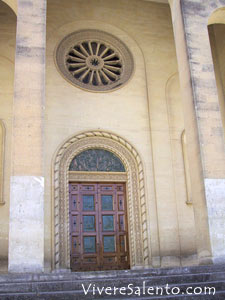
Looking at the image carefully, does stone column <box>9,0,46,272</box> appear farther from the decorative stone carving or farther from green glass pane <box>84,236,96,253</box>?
green glass pane <box>84,236,96,253</box>

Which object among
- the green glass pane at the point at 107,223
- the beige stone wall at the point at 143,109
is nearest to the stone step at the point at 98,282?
the beige stone wall at the point at 143,109

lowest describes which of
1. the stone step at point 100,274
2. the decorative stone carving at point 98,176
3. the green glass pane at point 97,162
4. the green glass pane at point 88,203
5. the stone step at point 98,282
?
the stone step at point 98,282

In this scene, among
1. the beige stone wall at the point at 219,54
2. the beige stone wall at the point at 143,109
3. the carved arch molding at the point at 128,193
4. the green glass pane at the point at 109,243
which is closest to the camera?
the carved arch molding at the point at 128,193

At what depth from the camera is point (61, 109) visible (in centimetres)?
1090

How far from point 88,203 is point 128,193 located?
1.05m

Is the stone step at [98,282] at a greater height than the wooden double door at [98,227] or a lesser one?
lesser

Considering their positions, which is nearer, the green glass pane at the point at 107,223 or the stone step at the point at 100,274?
the stone step at the point at 100,274

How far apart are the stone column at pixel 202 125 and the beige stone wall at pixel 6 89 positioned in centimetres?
430

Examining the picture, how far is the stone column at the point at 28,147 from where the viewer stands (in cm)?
708

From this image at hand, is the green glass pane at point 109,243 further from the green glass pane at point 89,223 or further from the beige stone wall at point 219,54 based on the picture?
the beige stone wall at point 219,54

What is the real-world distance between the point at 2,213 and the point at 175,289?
5579 millimetres

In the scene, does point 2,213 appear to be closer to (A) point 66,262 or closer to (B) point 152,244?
(A) point 66,262

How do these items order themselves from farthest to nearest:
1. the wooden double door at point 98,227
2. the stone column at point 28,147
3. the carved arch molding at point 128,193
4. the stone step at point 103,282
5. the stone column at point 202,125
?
Answer: 1. the wooden double door at point 98,227
2. the carved arch molding at point 128,193
3. the stone column at point 202,125
4. the stone column at point 28,147
5. the stone step at point 103,282

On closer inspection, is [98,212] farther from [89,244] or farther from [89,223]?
[89,244]
